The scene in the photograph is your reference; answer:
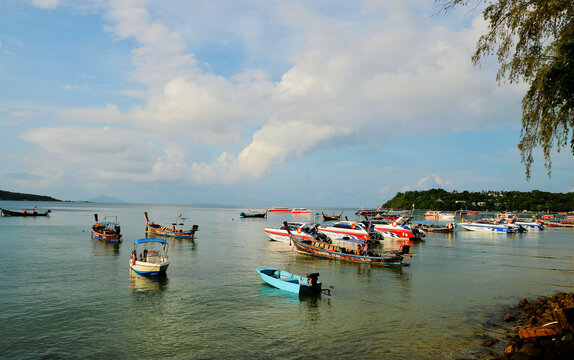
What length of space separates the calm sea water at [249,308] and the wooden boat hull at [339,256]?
1075 mm

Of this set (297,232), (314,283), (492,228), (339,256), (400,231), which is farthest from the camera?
(492,228)

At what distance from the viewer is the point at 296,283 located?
22.8 meters

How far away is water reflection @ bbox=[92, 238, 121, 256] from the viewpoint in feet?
126

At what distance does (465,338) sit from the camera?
15.2m

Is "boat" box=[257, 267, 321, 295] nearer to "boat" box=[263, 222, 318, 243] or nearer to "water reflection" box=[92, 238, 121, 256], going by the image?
"boat" box=[263, 222, 318, 243]

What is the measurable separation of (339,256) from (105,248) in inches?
1116

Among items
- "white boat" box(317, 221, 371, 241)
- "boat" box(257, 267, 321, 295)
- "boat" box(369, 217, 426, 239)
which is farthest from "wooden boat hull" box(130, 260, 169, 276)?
"boat" box(369, 217, 426, 239)

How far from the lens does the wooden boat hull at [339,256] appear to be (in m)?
32.0

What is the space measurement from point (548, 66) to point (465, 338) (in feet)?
40.5

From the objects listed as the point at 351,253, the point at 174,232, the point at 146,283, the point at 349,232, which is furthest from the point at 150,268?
the point at 349,232

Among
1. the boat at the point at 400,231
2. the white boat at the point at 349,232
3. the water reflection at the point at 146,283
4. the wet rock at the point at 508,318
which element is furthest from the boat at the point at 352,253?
the boat at the point at 400,231

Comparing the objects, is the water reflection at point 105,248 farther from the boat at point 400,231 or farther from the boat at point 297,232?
the boat at point 400,231

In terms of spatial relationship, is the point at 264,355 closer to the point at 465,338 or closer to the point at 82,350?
the point at 82,350

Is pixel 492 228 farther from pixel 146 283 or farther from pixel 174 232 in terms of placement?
pixel 146 283
